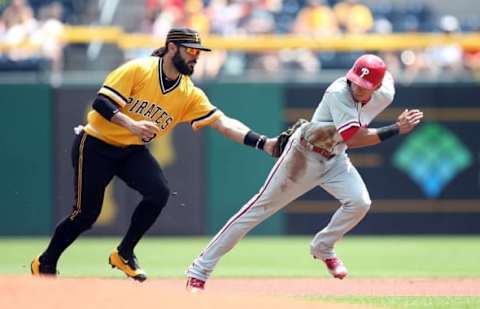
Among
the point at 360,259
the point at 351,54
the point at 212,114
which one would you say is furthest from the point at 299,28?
the point at 212,114

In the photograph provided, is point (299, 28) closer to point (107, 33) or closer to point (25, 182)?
point (107, 33)

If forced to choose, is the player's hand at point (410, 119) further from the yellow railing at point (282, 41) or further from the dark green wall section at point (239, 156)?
the yellow railing at point (282, 41)

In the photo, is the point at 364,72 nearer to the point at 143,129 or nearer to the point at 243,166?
the point at 143,129

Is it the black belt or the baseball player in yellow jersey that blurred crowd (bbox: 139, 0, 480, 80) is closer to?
the baseball player in yellow jersey

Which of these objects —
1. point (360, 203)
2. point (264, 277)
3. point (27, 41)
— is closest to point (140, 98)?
point (360, 203)

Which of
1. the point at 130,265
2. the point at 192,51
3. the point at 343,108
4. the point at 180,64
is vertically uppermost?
the point at 192,51

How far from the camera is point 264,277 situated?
1121 cm

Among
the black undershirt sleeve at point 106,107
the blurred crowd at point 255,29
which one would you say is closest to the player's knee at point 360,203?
the black undershirt sleeve at point 106,107

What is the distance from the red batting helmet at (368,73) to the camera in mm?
8914

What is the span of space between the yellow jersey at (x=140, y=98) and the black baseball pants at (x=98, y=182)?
0.11 metres

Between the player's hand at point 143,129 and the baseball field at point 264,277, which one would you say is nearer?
the baseball field at point 264,277

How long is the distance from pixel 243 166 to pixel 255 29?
242cm

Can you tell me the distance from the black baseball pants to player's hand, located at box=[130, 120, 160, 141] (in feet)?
1.71

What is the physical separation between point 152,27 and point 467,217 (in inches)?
217
